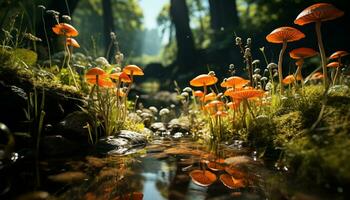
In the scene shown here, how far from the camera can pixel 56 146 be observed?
340 cm

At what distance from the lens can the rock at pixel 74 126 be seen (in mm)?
3738

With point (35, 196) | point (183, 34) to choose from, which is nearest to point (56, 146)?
point (35, 196)

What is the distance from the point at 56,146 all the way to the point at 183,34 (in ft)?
46.6

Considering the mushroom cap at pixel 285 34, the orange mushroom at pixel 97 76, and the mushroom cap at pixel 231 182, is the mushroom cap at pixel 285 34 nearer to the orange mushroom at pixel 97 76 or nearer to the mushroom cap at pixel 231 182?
the mushroom cap at pixel 231 182

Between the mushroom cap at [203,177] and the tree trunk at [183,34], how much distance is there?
14374mm

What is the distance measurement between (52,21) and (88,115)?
4.82 meters

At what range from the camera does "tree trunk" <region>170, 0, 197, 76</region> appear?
16531mm

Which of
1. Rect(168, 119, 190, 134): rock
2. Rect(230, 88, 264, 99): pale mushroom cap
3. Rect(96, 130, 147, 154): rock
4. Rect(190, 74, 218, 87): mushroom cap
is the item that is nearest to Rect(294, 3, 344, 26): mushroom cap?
Rect(230, 88, 264, 99): pale mushroom cap

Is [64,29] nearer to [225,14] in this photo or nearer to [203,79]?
[203,79]

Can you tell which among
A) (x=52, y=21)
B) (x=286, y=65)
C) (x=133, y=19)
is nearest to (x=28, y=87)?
(x=52, y=21)

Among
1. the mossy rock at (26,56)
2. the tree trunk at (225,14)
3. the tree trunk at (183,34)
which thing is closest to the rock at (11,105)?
the mossy rock at (26,56)

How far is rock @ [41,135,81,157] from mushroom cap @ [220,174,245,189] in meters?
2.02

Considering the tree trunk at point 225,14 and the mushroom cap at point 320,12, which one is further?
the tree trunk at point 225,14

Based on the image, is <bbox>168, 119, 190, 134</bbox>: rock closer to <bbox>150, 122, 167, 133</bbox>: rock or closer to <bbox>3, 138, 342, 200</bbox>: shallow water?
<bbox>150, 122, 167, 133</bbox>: rock
